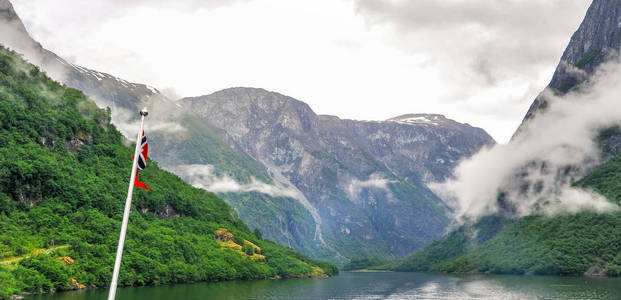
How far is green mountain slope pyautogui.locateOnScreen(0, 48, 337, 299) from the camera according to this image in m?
101

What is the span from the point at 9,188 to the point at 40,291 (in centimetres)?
4315

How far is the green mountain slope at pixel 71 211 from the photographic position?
3991 inches

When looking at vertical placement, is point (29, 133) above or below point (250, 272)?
above

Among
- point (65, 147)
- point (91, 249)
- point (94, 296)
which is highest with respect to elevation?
point (65, 147)

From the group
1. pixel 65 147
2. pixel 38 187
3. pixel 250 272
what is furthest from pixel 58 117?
pixel 250 272

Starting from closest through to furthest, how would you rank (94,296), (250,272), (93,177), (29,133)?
(94,296)
(29,133)
(93,177)
(250,272)

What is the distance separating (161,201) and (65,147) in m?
43.8

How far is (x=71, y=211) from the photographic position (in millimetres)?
129125

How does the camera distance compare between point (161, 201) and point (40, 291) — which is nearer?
point (40, 291)

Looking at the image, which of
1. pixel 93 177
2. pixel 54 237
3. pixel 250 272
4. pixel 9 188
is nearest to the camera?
pixel 54 237

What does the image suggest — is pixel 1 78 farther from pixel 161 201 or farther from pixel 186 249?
pixel 186 249

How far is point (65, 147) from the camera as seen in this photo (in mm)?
160375

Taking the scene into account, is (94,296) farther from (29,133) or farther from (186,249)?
(29,133)

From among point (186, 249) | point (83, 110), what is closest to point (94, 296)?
point (186, 249)
